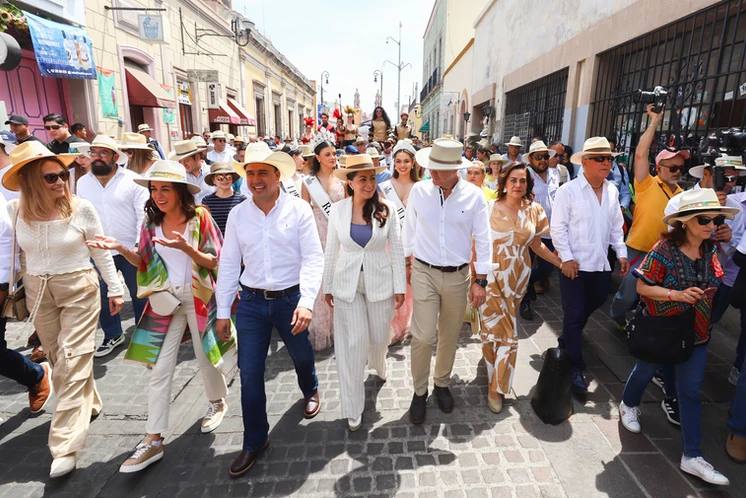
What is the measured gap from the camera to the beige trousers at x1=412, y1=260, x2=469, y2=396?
324 centimetres

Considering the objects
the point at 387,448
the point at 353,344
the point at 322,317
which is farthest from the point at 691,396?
the point at 322,317

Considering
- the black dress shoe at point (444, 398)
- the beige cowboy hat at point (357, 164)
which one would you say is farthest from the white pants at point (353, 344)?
the beige cowboy hat at point (357, 164)

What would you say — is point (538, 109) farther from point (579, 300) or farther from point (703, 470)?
point (703, 470)

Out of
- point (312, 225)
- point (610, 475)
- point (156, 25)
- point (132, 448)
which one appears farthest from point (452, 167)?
point (156, 25)

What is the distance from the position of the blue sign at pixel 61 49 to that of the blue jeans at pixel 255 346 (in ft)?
28.7

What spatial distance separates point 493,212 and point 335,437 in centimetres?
224

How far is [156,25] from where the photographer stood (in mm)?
11000

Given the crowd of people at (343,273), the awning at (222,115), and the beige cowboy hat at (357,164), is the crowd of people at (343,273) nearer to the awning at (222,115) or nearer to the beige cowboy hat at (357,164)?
the beige cowboy hat at (357,164)

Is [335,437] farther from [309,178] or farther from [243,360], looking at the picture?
[309,178]

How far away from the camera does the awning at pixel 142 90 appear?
455 inches

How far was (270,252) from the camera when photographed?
9.04ft

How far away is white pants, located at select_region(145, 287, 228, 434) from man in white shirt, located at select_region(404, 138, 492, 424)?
1630 millimetres

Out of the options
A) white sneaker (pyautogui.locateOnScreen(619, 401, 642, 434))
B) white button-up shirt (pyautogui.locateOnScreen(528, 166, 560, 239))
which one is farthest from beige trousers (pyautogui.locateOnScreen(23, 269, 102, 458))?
white button-up shirt (pyautogui.locateOnScreen(528, 166, 560, 239))

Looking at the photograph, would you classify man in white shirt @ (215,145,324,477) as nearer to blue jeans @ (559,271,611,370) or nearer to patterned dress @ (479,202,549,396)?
patterned dress @ (479,202,549,396)
